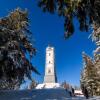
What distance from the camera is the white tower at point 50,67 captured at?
12681 centimetres

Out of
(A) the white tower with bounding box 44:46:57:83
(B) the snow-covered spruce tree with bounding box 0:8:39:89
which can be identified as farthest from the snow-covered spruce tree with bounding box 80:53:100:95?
(A) the white tower with bounding box 44:46:57:83

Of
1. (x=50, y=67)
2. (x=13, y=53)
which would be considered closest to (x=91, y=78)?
(x=13, y=53)

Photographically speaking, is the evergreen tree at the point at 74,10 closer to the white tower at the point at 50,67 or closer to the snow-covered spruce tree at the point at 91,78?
the snow-covered spruce tree at the point at 91,78

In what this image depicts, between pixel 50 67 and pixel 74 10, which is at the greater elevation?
pixel 50 67

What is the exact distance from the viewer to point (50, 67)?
5187 inches

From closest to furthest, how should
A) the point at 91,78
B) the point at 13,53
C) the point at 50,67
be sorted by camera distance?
the point at 13,53 < the point at 91,78 < the point at 50,67

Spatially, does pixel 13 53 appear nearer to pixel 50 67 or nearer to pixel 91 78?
pixel 91 78

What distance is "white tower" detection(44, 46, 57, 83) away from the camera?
127 meters

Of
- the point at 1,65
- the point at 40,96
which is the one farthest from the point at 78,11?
the point at 1,65

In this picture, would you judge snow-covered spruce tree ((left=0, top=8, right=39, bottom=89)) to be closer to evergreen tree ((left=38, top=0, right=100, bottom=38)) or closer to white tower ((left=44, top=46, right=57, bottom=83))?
evergreen tree ((left=38, top=0, right=100, bottom=38))

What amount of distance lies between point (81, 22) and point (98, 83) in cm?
4256

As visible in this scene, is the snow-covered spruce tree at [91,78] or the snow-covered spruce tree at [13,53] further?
the snow-covered spruce tree at [91,78]

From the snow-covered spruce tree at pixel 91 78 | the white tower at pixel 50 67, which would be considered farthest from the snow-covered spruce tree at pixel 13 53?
the white tower at pixel 50 67

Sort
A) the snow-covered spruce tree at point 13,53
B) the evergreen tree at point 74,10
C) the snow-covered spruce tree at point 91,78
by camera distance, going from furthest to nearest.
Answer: the snow-covered spruce tree at point 91,78, the snow-covered spruce tree at point 13,53, the evergreen tree at point 74,10
